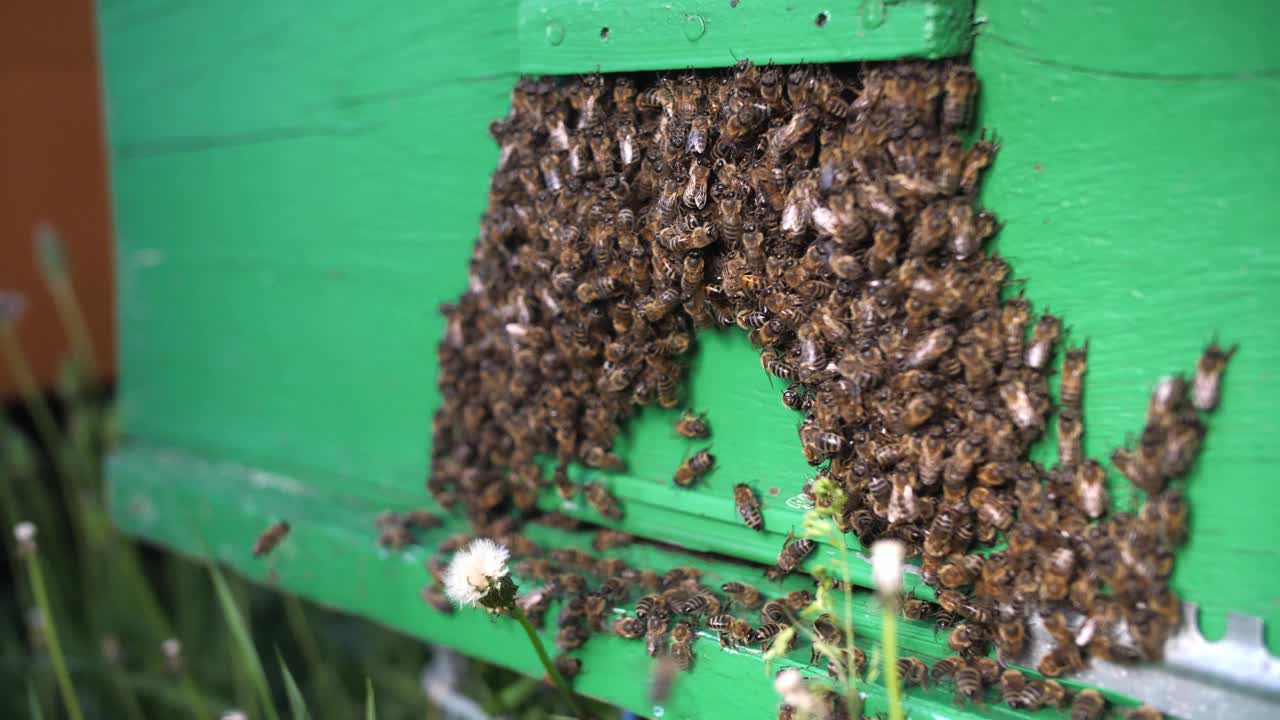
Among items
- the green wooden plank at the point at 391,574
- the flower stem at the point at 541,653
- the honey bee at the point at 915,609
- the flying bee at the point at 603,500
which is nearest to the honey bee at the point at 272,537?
the green wooden plank at the point at 391,574

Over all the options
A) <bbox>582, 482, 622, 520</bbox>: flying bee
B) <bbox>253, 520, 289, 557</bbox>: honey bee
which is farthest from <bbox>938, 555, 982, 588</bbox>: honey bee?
<bbox>253, 520, 289, 557</bbox>: honey bee

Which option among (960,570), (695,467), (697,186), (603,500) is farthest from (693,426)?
(960,570)

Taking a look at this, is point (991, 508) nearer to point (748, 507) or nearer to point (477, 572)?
point (748, 507)

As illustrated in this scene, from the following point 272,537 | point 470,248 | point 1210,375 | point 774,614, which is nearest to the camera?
point 1210,375

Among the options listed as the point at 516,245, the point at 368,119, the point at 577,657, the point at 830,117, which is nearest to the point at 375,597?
the point at 577,657

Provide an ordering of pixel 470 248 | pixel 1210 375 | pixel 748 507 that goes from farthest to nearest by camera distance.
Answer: pixel 470 248
pixel 748 507
pixel 1210 375

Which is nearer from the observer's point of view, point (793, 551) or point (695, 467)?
point (793, 551)

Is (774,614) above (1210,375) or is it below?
below

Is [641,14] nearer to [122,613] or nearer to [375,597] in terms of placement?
[375,597]

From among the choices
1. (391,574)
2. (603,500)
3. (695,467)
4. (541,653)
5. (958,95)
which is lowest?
(391,574)
